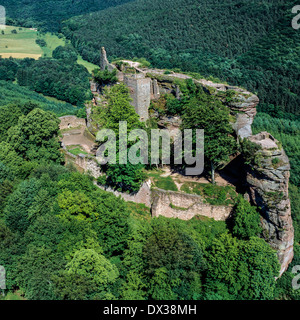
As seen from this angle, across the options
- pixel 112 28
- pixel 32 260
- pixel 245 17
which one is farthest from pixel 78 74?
pixel 32 260

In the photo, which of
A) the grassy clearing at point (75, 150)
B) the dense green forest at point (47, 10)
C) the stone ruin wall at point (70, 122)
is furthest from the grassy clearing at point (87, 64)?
the grassy clearing at point (75, 150)

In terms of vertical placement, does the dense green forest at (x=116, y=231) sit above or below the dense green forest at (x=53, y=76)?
above

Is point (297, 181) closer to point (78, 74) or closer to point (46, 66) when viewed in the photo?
point (78, 74)

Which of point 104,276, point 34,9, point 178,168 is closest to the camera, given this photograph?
point 104,276

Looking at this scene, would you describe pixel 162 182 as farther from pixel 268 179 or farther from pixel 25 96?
pixel 25 96

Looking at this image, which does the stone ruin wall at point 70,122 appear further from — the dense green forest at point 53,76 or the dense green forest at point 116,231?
the dense green forest at point 53,76

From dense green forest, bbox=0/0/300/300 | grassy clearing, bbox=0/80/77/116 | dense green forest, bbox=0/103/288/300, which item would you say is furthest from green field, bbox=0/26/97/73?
dense green forest, bbox=0/103/288/300
